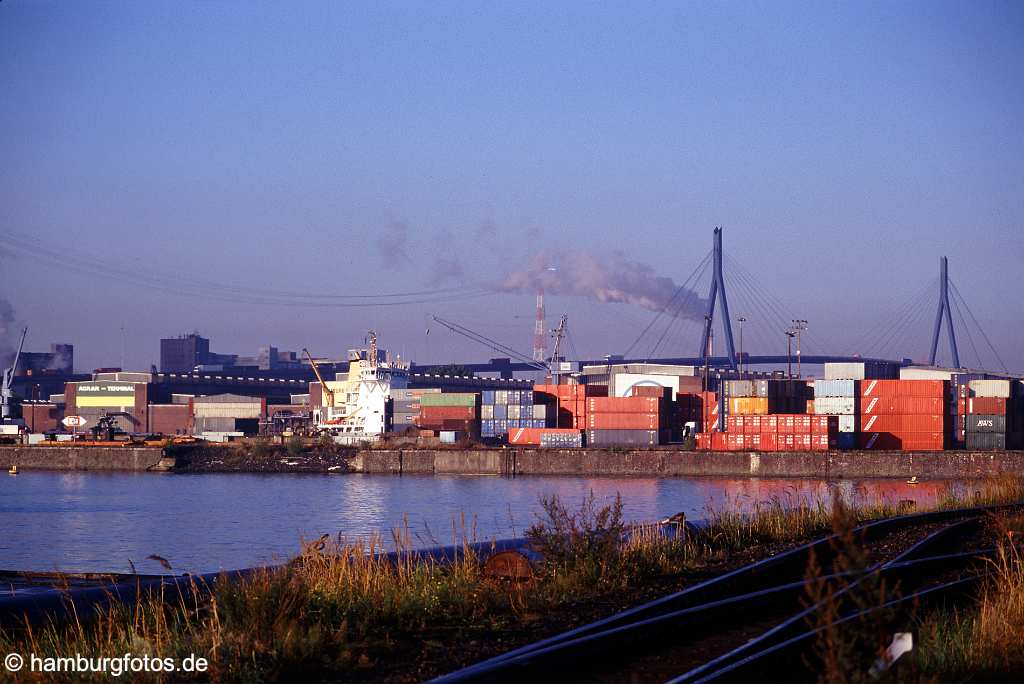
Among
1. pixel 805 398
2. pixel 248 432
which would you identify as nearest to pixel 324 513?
pixel 805 398

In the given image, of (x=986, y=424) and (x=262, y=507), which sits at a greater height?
(x=986, y=424)

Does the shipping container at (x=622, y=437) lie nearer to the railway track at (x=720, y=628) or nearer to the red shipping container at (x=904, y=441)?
the red shipping container at (x=904, y=441)

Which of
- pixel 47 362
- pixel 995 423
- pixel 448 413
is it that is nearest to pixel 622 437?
pixel 448 413

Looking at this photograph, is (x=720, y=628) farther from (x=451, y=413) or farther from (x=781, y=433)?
(x=451, y=413)

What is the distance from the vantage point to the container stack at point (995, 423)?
5172cm

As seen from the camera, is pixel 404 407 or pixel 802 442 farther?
pixel 404 407

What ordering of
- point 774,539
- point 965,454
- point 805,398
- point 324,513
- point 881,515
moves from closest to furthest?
1. point 774,539
2. point 881,515
3. point 324,513
4. point 965,454
5. point 805,398

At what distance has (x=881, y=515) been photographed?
52.9 ft

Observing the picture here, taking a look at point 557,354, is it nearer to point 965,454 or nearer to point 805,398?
point 805,398

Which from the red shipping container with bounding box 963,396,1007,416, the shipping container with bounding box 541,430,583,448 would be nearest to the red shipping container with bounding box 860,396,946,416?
the red shipping container with bounding box 963,396,1007,416

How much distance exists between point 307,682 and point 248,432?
263 ft

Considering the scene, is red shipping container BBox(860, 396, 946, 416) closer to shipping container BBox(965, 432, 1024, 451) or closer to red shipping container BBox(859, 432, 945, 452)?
red shipping container BBox(859, 432, 945, 452)

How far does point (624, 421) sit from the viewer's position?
60531 mm

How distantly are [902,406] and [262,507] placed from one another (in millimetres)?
32555
